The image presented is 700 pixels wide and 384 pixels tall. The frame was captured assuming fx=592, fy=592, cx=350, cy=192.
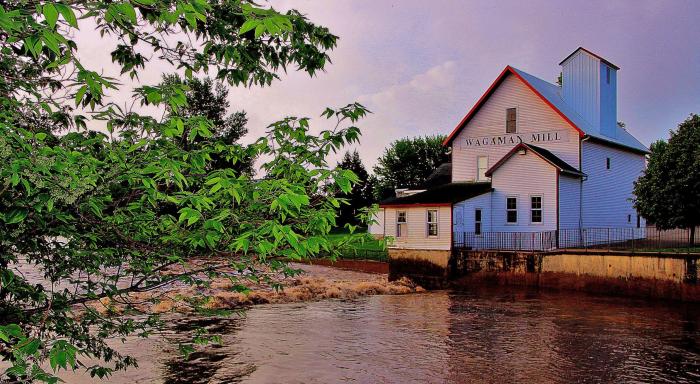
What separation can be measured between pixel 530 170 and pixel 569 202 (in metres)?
2.82

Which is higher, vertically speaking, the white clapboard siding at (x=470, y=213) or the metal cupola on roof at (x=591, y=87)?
the metal cupola on roof at (x=591, y=87)

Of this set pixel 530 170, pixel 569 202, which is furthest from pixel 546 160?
pixel 569 202

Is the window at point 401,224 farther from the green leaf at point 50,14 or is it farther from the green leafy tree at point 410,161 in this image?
the green leafy tree at point 410,161

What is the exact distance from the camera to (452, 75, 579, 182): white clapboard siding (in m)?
33.5

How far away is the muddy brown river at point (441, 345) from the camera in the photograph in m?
13.1

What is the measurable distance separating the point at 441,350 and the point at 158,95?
13405 millimetres

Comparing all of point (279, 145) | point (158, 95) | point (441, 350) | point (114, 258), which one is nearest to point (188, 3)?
point (158, 95)

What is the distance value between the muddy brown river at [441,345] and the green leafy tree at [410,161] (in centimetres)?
5533

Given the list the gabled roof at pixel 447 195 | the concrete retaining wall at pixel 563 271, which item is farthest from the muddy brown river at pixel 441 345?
the gabled roof at pixel 447 195

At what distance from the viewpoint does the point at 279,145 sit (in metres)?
5.39

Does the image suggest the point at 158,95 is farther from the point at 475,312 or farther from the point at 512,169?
the point at 512,169

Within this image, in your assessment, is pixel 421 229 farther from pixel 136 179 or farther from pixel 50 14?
pixel 50 14

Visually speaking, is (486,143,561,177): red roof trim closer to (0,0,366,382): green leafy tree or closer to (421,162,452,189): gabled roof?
(421,162,452,189): gabled roof

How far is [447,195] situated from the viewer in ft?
111
